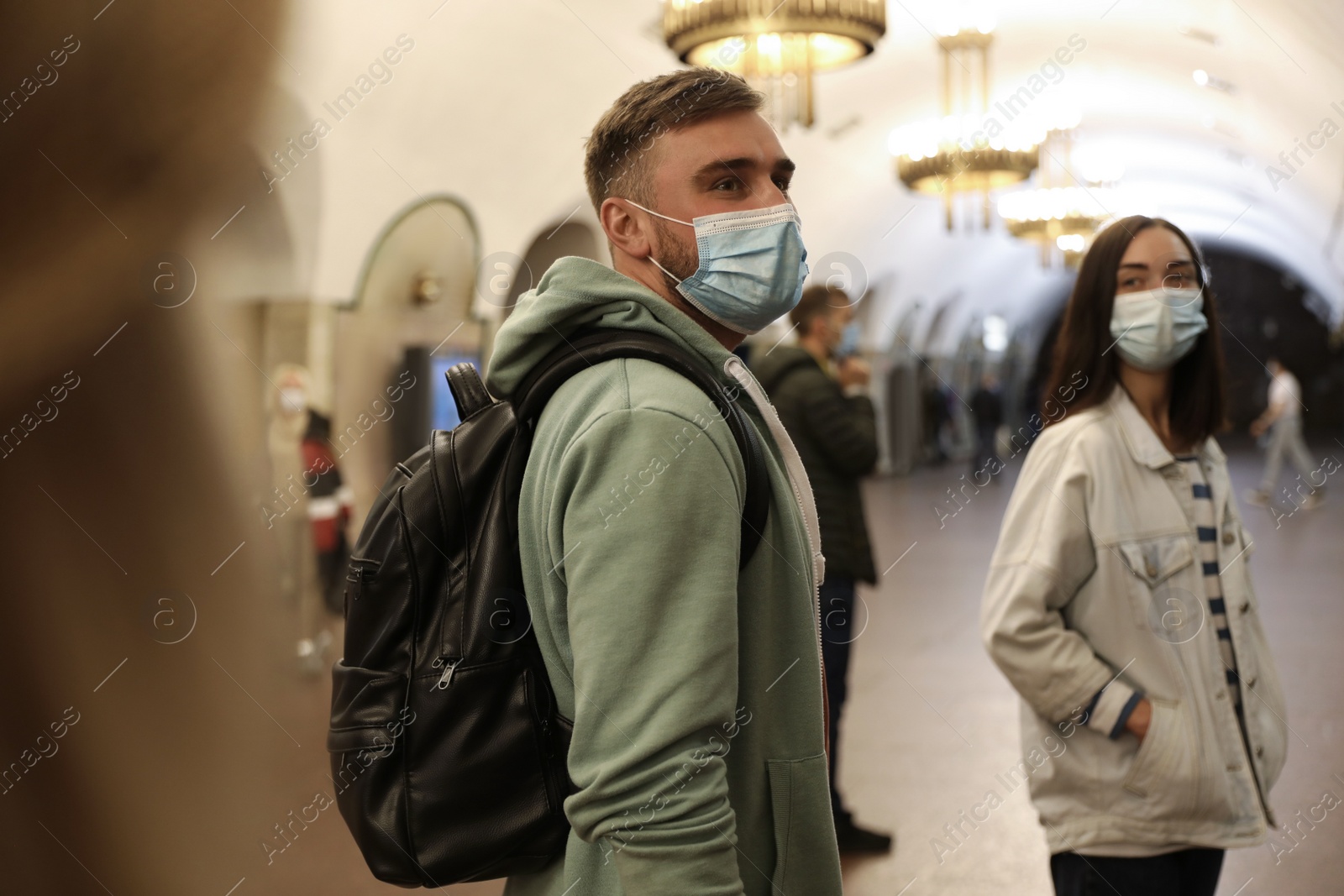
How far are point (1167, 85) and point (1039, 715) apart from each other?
1420 centimetres

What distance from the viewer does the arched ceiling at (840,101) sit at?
7371mm

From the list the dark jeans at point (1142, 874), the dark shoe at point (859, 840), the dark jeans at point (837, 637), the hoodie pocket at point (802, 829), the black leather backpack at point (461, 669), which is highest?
the black leather backpack at point (461, 669)

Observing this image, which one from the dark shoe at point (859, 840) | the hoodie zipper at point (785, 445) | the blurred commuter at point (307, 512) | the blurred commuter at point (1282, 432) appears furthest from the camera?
the blurred commuter at point (1282, 432)

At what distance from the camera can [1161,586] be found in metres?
2.34

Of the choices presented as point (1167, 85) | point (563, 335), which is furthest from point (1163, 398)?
point (1167, 85)

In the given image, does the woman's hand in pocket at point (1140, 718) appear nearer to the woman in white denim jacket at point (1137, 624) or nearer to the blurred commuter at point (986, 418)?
the woman in white denim jacket at point (1137, 624)

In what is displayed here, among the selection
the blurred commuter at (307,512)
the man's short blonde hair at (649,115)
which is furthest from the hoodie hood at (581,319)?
the blurred commuter at (307,512)

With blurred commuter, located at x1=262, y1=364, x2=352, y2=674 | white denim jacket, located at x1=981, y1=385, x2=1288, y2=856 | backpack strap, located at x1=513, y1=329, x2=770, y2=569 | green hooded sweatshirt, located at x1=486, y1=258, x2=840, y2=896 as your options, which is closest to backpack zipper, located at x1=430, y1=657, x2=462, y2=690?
green hooded sweatshirt, located at x1=486, y1=258, x2=840, y2=896

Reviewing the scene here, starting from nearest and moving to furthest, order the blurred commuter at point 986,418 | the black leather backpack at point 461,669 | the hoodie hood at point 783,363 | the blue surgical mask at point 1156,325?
1. the black leather backpack at point 461,669
2. the blue surgical mask at point 1156,325
3. the hoodie hood at point 783,363
4. the blurred commuter at point 986,418

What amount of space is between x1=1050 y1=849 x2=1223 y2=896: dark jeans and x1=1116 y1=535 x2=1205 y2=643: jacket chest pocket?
0.46m

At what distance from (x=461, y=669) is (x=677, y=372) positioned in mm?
467

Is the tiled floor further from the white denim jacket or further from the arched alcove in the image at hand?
the arched alcove

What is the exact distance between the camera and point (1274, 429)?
15.4 metres

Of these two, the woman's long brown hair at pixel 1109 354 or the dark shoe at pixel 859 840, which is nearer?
the woman's long brown hair at pixel 1109 354
